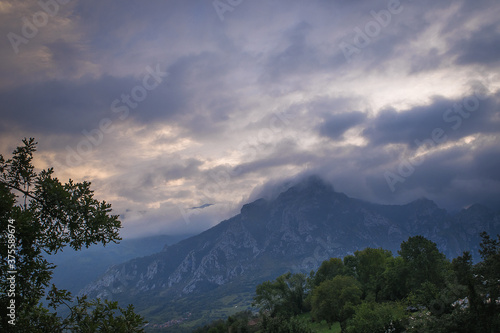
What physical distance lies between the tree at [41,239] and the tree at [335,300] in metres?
70.2

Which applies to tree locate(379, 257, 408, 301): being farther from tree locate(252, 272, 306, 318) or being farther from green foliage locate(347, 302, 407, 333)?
tree locate(252, 272, 306, 318)

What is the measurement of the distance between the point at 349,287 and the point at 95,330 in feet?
245

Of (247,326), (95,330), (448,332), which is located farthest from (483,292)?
(247,326)

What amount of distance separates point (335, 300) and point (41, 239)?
2999 inches

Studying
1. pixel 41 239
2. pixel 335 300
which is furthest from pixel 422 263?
pixel 41 239

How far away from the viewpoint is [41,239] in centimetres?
1104

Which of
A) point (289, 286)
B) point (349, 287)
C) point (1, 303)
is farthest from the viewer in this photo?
point (289, 286)

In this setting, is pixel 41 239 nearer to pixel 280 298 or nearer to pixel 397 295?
pixel 397 295

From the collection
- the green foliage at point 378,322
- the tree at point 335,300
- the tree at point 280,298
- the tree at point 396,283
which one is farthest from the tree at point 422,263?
the tree at point 280,298

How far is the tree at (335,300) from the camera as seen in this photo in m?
71.1

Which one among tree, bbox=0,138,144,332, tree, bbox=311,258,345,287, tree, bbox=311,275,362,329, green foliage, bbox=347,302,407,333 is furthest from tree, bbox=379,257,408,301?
tree, bbox=0,138,144,332

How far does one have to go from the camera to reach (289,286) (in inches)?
4427

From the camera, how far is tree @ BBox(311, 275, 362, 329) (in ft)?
233

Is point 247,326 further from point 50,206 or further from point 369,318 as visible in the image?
point 50,206
